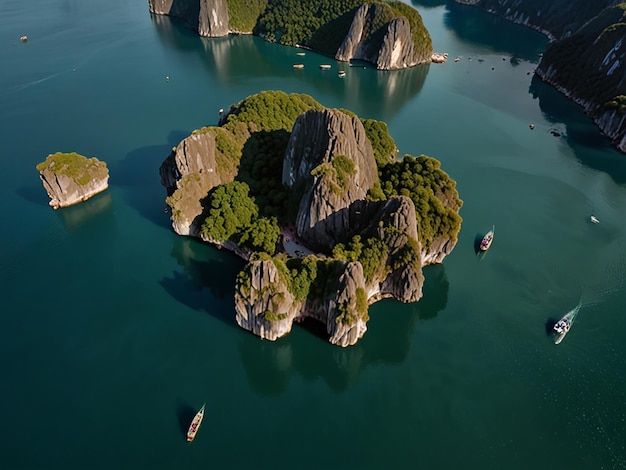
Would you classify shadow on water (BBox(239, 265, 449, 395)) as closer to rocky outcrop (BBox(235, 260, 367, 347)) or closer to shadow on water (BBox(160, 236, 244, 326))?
rocky outcrop (BBox(235, 260, 367, 347))

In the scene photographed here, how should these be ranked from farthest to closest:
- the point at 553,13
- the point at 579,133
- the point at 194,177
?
the point at 553,13
the point at 579,133
the point at 194,177

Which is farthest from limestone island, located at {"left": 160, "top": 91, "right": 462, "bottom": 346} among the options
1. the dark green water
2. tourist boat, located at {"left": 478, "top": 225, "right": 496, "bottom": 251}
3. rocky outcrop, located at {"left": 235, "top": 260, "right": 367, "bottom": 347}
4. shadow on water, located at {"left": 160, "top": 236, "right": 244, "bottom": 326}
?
tourist boat, located at {"left": 478, "top": 225, "right": 496, "bottom": 251}

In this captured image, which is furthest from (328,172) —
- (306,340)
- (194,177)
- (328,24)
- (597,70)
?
(328,24)

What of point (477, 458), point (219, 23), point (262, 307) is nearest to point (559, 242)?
point (477, 458)

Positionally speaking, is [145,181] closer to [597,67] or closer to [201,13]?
[201,13]

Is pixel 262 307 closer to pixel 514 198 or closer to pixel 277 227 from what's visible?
pixel 277 227

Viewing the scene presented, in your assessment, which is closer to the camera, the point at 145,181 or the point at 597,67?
the point at 145,181

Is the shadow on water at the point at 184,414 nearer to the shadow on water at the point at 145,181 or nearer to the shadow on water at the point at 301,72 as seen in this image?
A: the shadow on water at the point at 145,181
